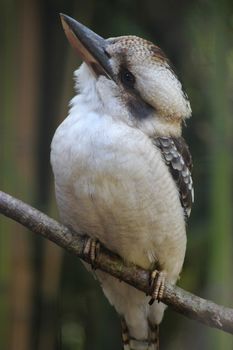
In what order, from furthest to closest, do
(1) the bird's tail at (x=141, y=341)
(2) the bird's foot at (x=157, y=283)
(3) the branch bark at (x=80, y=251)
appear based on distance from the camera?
(1) the bird's tail at (x=141, y=341)
(2) the bird's foot at (x=157, y=283)
(3) the branch bark at (x=80, y=251)

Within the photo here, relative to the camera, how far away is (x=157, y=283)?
1.92 m

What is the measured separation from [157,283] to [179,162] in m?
0.28

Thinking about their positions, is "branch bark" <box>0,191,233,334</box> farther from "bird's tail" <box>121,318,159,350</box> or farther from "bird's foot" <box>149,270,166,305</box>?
"bird's tail" <box>121,318,159,350</box>

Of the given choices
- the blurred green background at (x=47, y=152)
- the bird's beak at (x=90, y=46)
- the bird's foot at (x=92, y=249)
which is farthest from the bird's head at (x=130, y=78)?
the blurred green background at (x=47, y=152)

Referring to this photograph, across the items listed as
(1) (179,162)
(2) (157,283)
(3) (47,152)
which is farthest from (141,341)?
(3) (47,152)

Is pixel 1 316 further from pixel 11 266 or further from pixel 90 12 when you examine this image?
pixel 90 12

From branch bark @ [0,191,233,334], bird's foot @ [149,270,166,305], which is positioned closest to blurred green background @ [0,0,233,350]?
bird's foot @ [149,270,166,305]

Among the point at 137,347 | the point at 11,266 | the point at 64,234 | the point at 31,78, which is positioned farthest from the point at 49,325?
the point at 64,234

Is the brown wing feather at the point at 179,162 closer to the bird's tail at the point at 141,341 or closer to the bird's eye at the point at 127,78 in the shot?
the bird's eye at the point at 127,78

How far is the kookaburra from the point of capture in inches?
72.3

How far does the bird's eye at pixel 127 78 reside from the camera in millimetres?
1915

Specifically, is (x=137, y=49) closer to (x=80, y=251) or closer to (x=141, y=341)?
(x=80, y=251)

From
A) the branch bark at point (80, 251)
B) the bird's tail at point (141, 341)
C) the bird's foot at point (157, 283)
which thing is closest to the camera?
the branch bark at point (80, 251)

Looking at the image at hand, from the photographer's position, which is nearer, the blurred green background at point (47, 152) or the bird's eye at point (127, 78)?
the bird's eye at point (127, 78)
